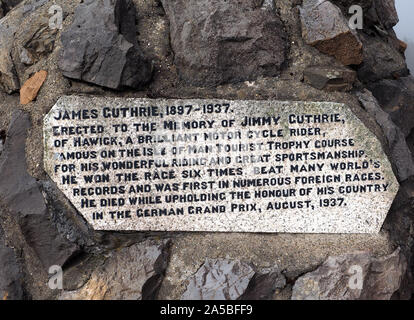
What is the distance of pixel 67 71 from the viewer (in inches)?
93.4

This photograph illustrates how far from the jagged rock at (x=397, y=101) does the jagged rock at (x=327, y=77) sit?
637 millimetres

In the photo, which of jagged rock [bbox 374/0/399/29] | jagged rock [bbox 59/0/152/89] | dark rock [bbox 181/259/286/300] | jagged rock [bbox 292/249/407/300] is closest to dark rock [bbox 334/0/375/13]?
jagged rock [bbox 374/0/399/29]

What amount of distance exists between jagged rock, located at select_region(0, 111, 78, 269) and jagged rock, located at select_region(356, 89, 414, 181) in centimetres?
180

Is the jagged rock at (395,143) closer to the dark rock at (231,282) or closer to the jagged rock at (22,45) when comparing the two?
the dark rock at (231,282)

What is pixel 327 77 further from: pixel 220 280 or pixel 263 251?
pixel 220 280

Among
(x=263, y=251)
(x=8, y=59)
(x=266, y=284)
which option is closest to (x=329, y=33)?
(x=263, y=251)

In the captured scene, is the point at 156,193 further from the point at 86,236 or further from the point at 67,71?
the point at 67,71

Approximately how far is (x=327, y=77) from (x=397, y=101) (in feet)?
2.86

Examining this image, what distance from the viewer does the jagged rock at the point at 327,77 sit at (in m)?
2.47

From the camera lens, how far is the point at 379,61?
312 cm

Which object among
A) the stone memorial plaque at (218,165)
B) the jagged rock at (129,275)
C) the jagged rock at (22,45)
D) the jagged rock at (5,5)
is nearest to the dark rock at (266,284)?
the stone memorial plaque at (218,165)
